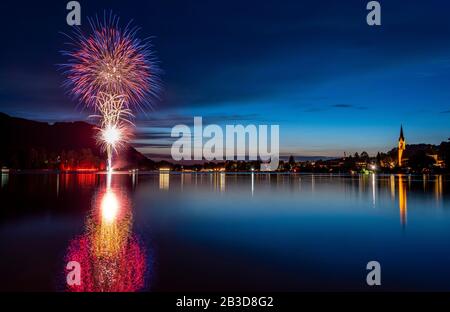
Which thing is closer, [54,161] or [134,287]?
[134,287]

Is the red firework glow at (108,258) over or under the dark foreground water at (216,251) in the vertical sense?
over

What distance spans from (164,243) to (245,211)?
Result: 13.0 meters

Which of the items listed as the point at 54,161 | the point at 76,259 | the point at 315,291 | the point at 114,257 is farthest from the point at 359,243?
the point at 54,161

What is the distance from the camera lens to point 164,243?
15219 mm

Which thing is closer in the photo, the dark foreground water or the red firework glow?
the red firework glow

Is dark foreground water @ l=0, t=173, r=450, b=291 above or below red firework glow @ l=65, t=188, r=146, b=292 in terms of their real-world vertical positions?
below

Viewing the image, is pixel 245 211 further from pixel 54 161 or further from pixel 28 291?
pixel 54 161

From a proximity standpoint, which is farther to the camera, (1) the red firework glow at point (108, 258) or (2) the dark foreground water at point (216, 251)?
(2) the dark foreground water at point (216, 251)

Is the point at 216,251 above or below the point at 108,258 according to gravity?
below

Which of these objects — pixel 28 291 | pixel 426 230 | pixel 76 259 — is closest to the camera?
pixel 28 291

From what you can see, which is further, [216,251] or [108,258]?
[216,251]

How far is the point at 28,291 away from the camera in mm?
9305

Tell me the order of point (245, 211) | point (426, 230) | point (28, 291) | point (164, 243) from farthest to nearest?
point (245, 211), point (426, 230), point (164, 243), point (28, 291)
